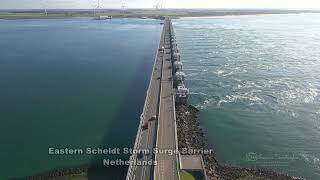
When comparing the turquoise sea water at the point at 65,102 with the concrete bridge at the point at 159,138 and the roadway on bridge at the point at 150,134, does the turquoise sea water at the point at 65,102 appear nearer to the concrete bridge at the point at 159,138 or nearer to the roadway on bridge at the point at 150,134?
the roadway on bridge at the point at 150,134

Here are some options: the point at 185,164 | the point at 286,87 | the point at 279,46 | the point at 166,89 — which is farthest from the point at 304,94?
the point at 279,46

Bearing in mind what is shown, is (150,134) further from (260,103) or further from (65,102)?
(260,103)

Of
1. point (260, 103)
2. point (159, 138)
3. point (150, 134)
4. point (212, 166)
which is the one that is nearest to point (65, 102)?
point (150, 134)

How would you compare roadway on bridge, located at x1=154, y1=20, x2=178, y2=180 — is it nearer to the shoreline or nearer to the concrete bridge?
the concrete bridge

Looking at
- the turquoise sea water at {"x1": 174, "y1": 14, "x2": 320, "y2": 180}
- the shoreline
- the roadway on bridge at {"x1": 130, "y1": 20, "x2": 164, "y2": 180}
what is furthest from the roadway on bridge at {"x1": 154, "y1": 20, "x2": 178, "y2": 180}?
the turquoise sea water at {"x1": 174, "y1": 14, "x2": 320, "y2": 180}

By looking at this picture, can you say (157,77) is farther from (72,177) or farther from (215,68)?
(72,177)

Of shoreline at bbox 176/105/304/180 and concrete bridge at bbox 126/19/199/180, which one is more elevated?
concrete bridge at bbox 126/19/199/180
